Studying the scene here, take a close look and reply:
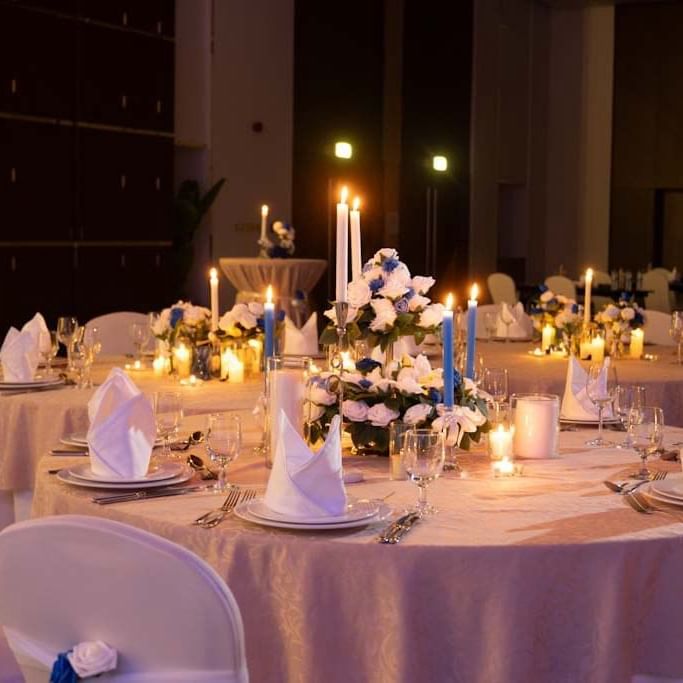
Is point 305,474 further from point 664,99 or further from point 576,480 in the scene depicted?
point 664,99

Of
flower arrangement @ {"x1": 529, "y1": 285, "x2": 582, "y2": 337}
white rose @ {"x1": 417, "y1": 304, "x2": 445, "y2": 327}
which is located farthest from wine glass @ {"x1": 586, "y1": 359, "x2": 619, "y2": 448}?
flower arrangement @ {"x1": 529, "y1": 285, "x2": 582, "y2": 337}

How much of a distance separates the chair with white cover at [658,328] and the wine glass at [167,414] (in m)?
4.00

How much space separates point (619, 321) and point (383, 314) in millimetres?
2846

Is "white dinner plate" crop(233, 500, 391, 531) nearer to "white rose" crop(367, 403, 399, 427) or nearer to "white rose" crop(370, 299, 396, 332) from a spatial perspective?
"white rose" crop(367, 403, 399, 427)

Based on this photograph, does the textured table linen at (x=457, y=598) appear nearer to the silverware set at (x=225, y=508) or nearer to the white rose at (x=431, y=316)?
the silverware set at (x=225, y=508)

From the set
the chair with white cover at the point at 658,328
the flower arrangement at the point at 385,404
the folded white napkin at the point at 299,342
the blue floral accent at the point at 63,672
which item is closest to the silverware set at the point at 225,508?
the flower arrangement at the point at 385,404

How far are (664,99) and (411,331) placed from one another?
50.1ft

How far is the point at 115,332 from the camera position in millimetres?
6184

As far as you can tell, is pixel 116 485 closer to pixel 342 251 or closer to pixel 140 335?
pixel 342 251

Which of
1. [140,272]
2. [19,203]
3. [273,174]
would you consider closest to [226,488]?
[19,203]

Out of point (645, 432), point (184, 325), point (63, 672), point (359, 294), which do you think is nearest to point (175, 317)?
point (184, 325)

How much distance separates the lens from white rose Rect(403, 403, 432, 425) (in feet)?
9.82

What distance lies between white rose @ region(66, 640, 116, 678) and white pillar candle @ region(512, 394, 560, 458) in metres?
1.37

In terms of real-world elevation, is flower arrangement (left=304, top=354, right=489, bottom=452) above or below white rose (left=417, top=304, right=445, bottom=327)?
below
